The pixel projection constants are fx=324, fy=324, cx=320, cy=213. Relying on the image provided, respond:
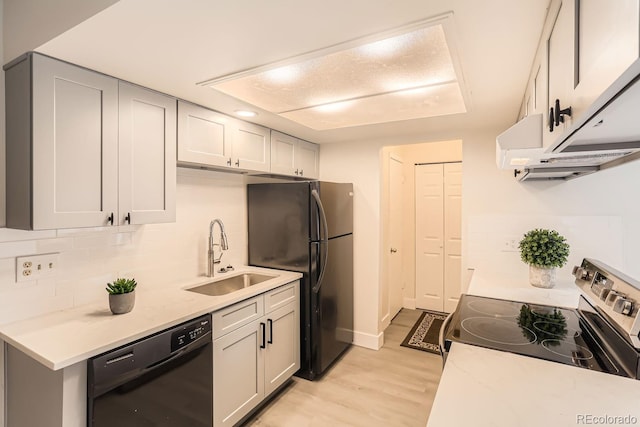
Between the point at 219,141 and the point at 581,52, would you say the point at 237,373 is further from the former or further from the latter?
the point at 581,52

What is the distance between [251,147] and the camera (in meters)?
2.64

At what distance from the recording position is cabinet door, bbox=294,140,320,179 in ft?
10.6

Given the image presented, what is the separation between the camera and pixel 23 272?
164 cm

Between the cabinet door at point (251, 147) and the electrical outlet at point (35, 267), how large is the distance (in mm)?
1229

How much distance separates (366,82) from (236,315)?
1620 millimetres

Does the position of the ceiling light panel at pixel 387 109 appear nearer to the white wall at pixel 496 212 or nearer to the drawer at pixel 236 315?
the white wall at pixel 496 212

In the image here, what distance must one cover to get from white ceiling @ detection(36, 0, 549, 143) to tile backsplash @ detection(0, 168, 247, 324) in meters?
0.91

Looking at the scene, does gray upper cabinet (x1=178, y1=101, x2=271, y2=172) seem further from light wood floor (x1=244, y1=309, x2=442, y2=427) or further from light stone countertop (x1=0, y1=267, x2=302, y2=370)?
light wood floor (x1=244, y1=309, x2=442, y2=427)

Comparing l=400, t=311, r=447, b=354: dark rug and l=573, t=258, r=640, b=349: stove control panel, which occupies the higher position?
l=573, t=258, r=640, b=349: stove control panel

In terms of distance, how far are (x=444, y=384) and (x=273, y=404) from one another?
1822mm

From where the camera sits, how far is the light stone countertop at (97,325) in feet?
4.35

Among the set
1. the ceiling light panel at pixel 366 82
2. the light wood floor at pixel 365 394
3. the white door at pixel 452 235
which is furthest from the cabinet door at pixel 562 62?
the white door at pixel 452 235

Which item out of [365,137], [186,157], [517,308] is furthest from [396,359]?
[186,157]

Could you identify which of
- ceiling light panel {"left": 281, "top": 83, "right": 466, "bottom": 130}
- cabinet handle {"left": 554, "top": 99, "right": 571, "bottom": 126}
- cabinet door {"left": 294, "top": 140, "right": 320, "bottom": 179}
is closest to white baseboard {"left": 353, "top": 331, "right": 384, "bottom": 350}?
cabinet door {"left": 294, "top": 140, "right": 320, "bottom": 179}
